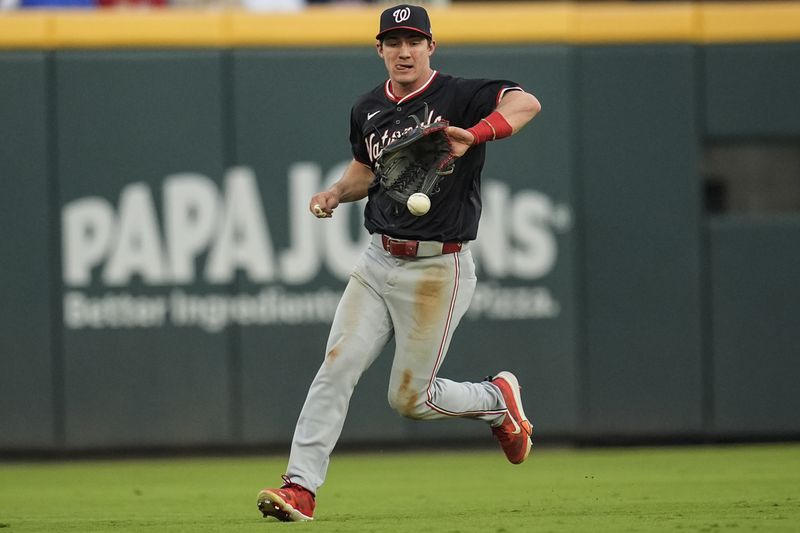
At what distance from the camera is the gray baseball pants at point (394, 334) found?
492 centimetres

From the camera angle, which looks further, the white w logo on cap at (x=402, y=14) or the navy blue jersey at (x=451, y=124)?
the navy blue jersey at (x=451, y=124)

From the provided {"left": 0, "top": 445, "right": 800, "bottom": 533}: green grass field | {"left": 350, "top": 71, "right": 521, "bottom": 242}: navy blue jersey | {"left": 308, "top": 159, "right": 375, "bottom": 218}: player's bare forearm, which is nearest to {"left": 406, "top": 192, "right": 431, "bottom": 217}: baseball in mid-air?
{"left": 350, "top": 71, "right": 521, "bottom": 242}: navy blue jersey

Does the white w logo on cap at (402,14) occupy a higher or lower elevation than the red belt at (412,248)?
higher

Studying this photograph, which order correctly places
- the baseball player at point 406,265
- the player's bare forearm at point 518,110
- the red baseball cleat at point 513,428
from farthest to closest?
1. the red baseball cleat at point 513,428
2. the baseball player at point 406,265
3. the player's bare forearm at point 518,110

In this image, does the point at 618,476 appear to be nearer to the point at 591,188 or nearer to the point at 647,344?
the point at 647,344

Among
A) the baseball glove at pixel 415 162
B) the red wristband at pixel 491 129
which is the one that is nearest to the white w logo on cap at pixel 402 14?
the baseball glove at pixel 415 162

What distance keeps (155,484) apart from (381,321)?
256 cm

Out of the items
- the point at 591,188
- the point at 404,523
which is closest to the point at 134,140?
the point at 591,188

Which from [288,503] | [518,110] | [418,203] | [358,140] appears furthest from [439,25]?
[288,503]

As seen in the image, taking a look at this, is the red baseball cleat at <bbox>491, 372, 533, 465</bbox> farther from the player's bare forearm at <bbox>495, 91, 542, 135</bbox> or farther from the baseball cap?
the baseball cap

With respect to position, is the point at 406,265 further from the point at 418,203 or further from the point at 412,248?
the point at 418,203

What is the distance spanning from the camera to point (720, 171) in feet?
27.9

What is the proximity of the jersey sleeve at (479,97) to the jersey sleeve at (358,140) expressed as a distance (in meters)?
0.44

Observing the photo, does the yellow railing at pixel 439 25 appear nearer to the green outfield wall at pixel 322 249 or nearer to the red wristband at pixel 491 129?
the green outfield wall at pixel 322 249
